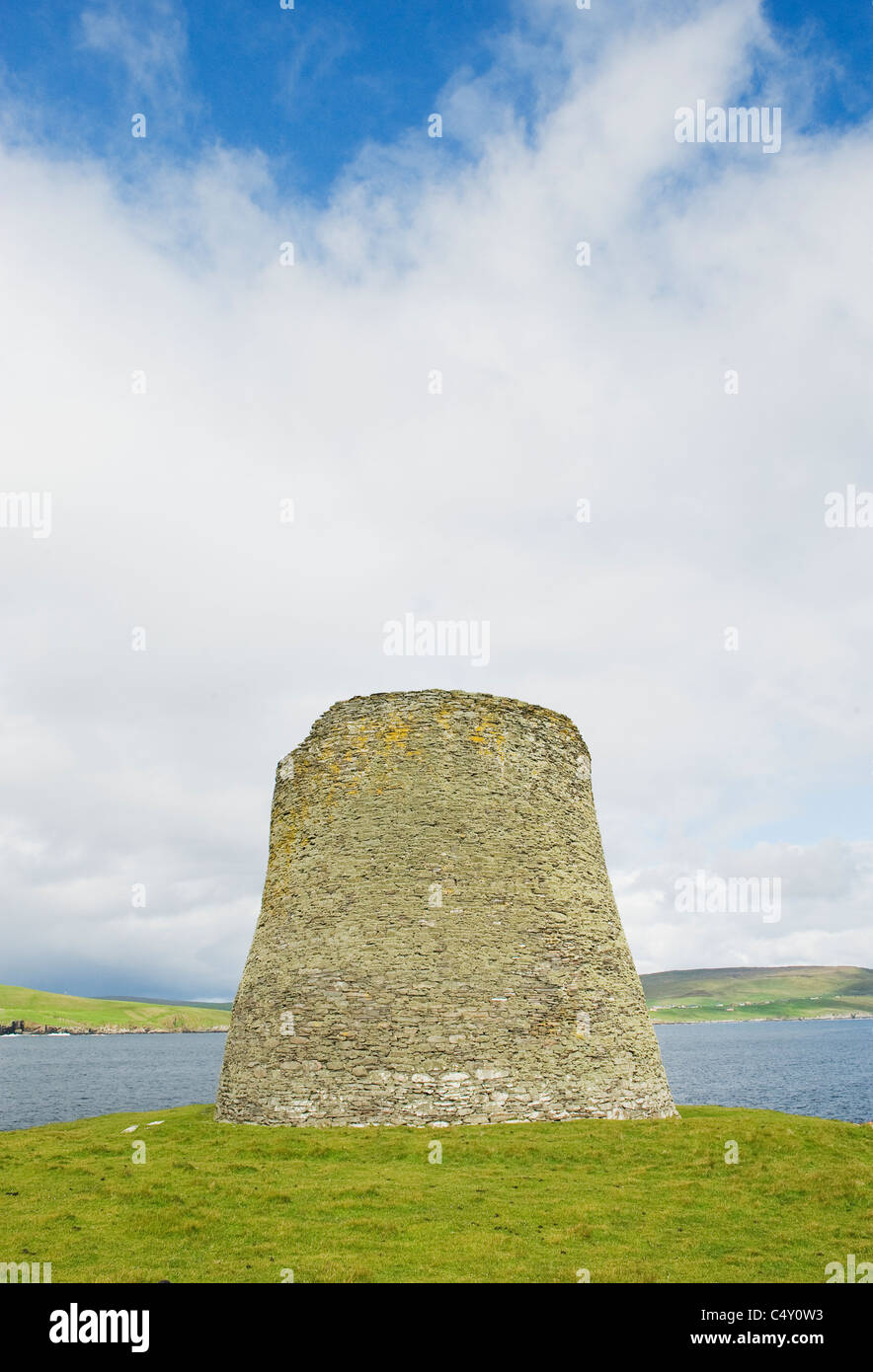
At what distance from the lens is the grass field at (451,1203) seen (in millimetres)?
10820

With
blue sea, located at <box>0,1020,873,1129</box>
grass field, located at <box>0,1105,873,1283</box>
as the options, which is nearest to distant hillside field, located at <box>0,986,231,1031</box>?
blue sea, located at <box>0,1020,873,1129</box>

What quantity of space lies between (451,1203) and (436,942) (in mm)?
7999

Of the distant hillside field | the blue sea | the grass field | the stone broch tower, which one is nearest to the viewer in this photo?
the grass field

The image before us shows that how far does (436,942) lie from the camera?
21.6 metres

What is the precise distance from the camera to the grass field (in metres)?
10.8

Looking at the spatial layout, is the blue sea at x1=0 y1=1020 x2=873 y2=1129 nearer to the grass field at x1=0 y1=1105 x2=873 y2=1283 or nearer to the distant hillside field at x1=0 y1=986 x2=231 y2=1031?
the grass field at x1=0 y1=1105 x2=873 y2=1283

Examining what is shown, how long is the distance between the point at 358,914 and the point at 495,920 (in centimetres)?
364

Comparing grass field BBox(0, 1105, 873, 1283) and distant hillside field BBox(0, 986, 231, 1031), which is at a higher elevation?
grass field BBox(0, 1105, 873, 1283)

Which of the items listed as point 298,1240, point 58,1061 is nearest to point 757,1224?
point 298,1240

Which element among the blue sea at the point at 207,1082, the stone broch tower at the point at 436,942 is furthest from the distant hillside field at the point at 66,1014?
the stone broch tower at the point at 436,942

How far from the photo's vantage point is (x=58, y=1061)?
3986 inches

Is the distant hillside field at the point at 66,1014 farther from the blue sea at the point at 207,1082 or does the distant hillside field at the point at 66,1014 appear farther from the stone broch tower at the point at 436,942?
the stone broch tower at the point at 436,942

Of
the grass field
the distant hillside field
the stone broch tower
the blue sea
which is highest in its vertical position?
the stone broch tower

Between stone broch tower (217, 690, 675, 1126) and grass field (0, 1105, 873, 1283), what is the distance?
121 cm
